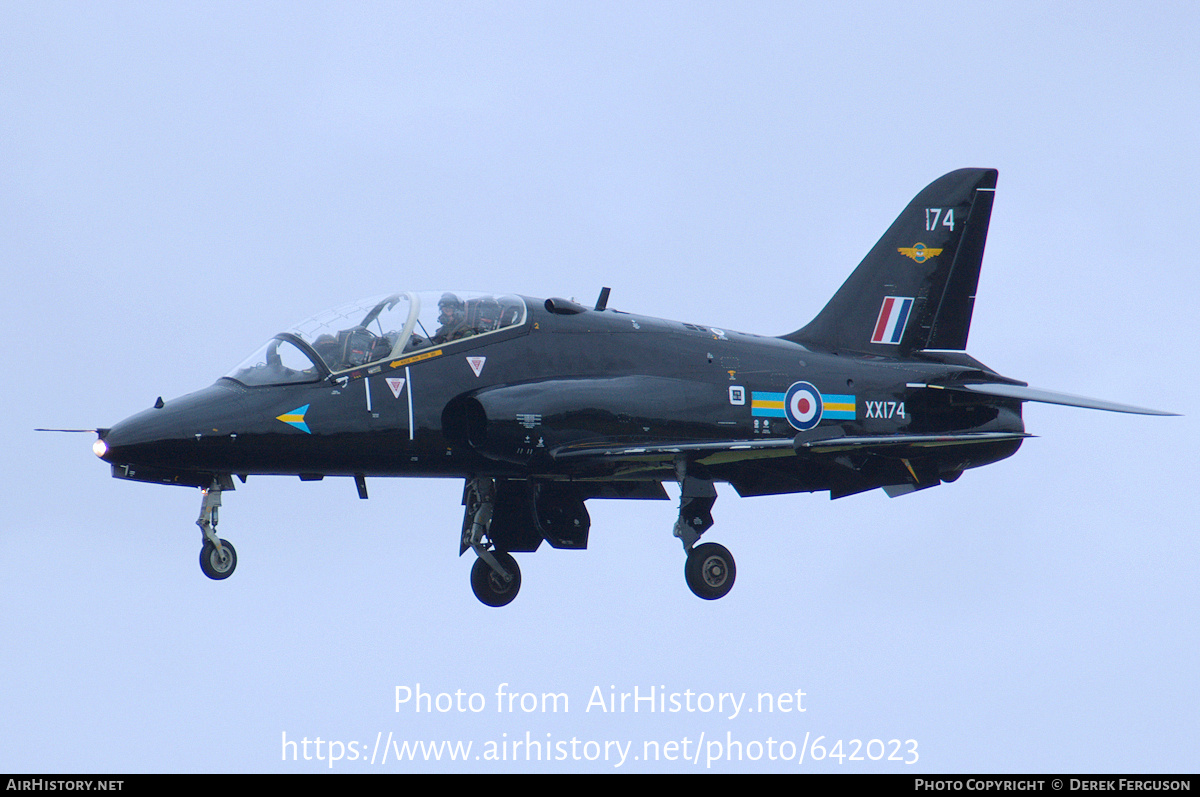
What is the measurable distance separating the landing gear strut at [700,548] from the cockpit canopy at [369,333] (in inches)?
121

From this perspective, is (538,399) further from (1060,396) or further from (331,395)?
(1060,396)

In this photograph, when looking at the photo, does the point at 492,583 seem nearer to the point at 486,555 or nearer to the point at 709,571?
the point at 486,555

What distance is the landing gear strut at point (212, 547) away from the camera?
714 inches

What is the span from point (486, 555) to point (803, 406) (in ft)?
15.8

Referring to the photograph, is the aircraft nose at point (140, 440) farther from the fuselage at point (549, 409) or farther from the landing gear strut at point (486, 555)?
the landing gear strut at point (486, 555)

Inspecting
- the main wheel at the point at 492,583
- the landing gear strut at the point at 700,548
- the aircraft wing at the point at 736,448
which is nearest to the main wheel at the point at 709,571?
the landing gear strut at the point at 700,548

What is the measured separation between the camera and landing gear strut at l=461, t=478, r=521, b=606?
21766mm

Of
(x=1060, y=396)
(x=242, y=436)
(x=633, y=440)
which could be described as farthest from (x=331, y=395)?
(x=1060, y=396)

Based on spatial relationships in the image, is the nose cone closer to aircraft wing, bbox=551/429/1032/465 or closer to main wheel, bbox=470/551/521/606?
aircraft wing, bbox=551/429/1032/465

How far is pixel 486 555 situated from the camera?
21.9 metres

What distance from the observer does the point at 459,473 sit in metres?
20.1

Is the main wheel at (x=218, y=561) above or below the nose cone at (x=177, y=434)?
below

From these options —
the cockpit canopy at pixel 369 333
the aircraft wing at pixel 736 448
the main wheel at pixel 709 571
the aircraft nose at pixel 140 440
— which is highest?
the cockpit canopy at pixel 369 333

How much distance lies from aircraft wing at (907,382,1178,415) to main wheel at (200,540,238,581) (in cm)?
1008
